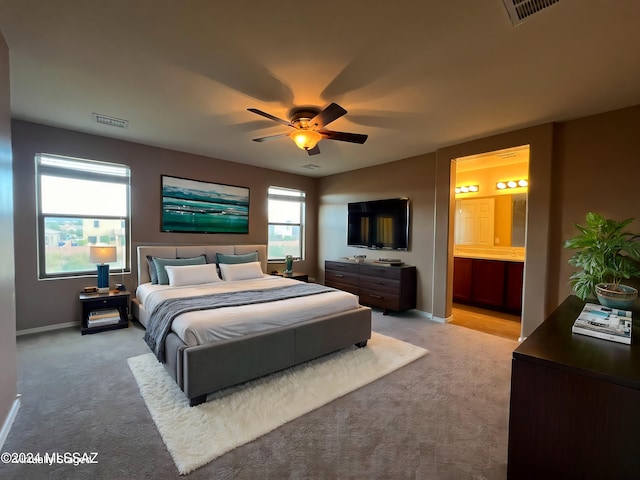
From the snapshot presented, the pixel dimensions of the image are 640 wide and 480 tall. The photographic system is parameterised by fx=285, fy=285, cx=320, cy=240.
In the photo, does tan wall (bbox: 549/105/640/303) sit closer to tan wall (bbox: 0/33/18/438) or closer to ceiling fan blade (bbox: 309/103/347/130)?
ceiling fan blade (bbox: 309/103/347/130)

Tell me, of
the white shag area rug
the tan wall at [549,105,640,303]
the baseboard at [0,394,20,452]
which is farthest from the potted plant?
the baseboard at [0,394,20,452]

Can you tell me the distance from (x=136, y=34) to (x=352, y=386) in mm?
3116

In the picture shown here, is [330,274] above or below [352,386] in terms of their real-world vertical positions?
above

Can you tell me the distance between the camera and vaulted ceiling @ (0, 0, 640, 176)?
1722 mm

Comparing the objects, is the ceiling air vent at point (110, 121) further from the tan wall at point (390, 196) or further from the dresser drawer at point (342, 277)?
the dresser drawer at point (342, 277)

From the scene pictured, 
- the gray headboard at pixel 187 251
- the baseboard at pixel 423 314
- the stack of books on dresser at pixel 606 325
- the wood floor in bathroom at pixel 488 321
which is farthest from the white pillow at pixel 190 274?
the stack of books on dresser at pixel 606 325

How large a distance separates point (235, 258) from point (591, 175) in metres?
4.83

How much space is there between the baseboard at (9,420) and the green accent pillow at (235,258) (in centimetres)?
276

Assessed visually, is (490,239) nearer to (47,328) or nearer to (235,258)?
(235,258)

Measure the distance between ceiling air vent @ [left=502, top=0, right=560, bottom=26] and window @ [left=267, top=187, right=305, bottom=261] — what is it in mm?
4742

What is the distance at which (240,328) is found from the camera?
2.48m

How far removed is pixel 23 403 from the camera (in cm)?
216

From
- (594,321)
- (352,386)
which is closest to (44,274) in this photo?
(352,386)

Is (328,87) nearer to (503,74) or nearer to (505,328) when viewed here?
(503,74)
